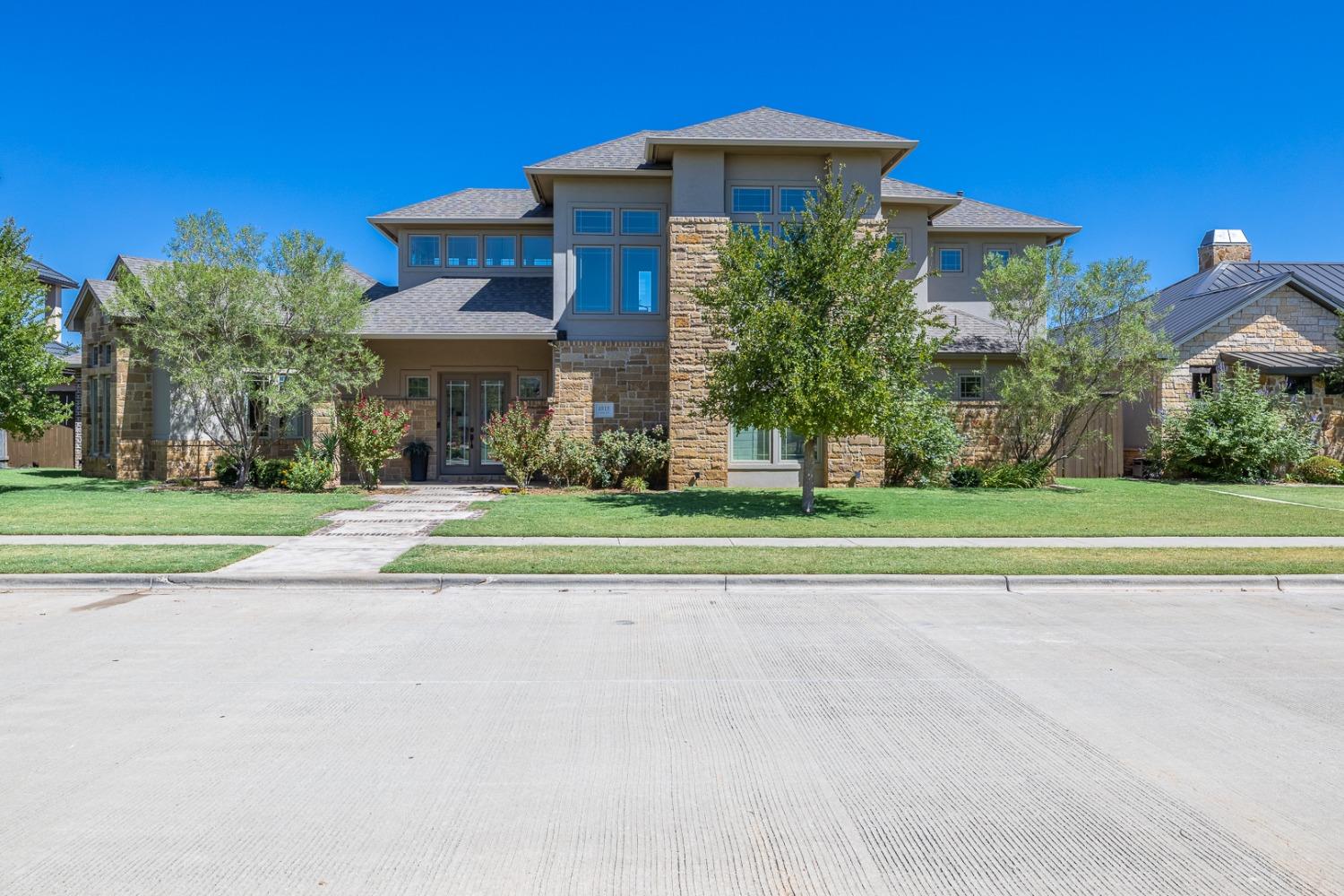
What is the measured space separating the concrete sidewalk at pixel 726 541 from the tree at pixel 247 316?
18.9 ft

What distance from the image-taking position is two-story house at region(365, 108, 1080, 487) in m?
19.3

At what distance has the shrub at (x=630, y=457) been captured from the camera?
19.4 metres

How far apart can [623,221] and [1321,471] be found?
18543 millimetres

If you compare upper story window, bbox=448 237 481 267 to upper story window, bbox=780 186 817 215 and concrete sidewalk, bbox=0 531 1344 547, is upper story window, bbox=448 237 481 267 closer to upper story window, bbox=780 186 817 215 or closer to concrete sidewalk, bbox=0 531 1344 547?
upper story window, bbox=780 186 817 215

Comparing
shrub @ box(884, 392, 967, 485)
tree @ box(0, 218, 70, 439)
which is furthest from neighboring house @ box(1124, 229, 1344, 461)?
tree @ box(0, 218, 70, 439)

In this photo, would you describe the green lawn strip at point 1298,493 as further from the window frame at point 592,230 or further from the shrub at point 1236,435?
the window frame at point 592,230

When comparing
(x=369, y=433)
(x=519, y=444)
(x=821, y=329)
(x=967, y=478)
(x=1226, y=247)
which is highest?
(x=1226, y=247)

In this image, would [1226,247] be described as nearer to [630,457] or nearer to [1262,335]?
[1262,335]

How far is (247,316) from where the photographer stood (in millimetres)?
18109

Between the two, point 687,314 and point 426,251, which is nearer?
point 687,314

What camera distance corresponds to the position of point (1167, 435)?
74.8 feet

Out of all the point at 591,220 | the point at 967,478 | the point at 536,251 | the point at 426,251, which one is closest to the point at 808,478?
the point at 967,478

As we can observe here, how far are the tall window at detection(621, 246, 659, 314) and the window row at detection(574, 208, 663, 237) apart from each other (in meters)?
0.40

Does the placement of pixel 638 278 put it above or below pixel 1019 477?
above
